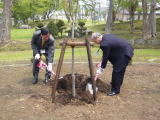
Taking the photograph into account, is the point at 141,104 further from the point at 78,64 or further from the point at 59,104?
the point at 78,64

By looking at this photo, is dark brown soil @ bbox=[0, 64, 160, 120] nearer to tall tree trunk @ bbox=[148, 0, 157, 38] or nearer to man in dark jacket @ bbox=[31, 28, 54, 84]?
man in dark jacket @ bbox=[31, 28, 54, 84]

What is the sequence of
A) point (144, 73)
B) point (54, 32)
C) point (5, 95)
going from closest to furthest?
point (5, 95), point (144, 73), point (54, 32)

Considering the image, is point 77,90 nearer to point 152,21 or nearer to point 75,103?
point 75,103

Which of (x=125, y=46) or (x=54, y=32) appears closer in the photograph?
(x=125, y=46)

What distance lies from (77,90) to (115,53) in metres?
1.25

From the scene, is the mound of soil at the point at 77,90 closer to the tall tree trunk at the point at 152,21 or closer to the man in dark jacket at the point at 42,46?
the man in dark jacket at the point at 42,46

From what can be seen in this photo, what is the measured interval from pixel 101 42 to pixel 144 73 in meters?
3.74

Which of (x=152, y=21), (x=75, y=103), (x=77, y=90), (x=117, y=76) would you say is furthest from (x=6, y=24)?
(x=75, y=103)

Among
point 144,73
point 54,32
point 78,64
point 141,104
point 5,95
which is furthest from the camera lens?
point 54,32

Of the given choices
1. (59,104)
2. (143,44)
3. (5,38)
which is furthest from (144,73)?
(5,38)

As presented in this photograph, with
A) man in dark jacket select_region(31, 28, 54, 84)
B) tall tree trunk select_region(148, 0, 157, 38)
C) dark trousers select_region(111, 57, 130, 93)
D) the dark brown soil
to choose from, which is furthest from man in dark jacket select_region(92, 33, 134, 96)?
tall tree trunk select_region(148, 0, 157, 38)

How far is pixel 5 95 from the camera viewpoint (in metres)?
8.01

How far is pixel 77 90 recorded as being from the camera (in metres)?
7.87

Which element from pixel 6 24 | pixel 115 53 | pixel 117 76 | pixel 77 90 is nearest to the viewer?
pixel 115 53
